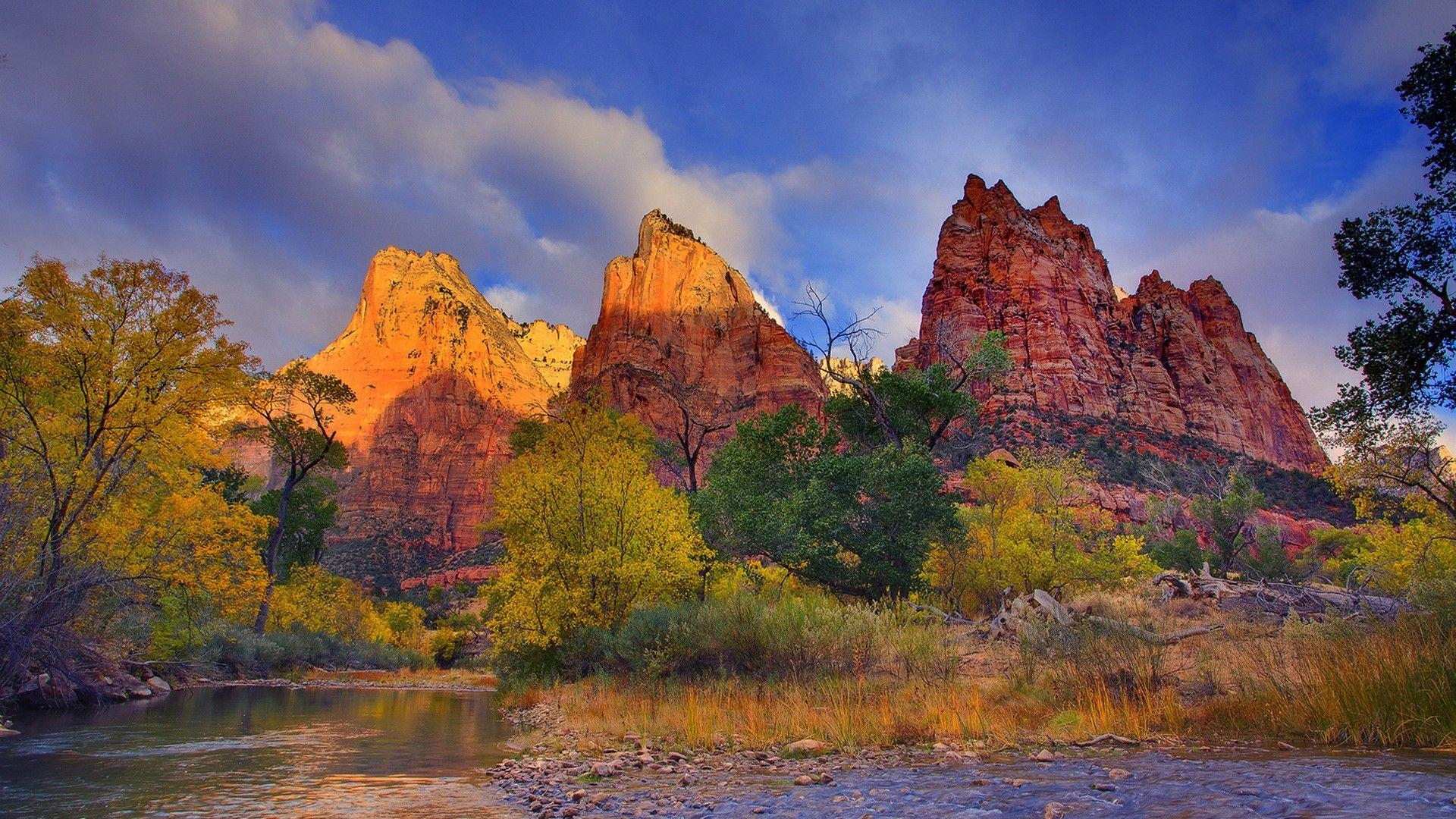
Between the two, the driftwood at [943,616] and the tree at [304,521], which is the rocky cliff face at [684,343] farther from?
the driftwood at [943,616]

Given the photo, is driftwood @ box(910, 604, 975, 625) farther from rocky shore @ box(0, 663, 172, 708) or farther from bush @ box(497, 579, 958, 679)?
rocky shore @ box(0, 663, 172, 708)

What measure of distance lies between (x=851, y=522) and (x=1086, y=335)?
87.7 metres

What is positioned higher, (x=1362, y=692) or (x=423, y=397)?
(x=423, y=397)

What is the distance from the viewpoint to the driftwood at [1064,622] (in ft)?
37.4

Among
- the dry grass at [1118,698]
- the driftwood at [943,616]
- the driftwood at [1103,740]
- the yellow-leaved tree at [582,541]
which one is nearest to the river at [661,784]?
the driftwood at [1103,740]

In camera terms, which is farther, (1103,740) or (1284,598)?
(1284,598)

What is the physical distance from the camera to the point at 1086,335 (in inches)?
3853

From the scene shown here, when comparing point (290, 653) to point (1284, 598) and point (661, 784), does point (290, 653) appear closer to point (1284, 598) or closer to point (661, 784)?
point (661, 784)

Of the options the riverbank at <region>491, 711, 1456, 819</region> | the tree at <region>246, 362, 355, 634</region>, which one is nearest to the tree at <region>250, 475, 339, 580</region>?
the tree at <region>246, 362, 355, 634</region>

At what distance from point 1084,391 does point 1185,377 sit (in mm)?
28565

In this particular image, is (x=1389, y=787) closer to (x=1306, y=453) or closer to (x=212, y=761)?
(x=212, y=761)

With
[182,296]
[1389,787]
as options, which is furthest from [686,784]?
[182,296]

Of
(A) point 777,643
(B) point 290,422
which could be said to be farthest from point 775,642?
(B) point 290,422

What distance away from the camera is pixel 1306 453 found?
118 metres
